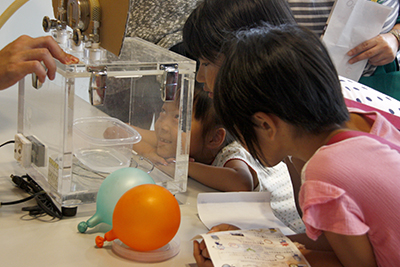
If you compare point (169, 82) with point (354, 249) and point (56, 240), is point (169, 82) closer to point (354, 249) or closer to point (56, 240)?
point (56, 240)

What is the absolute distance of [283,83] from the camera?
0.69 meters

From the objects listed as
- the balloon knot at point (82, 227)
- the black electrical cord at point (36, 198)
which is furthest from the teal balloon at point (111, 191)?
the black electrical cord at point (36, 198)

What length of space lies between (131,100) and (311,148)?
52 centimetres

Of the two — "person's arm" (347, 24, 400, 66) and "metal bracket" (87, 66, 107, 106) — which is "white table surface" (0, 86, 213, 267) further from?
"person's arm" (347, 24, 400, 66)

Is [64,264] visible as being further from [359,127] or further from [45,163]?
[359,127]

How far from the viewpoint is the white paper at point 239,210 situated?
2.98 ft

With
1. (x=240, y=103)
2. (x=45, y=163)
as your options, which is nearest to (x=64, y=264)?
(x=45, y=163)

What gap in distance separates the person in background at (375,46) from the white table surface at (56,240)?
3.29 ft

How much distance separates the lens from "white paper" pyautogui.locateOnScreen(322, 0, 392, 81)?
1.53 m

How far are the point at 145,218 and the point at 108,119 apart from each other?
0.42m

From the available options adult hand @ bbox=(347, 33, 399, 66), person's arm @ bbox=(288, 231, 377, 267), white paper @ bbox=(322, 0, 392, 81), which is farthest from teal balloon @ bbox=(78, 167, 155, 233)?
adult hand @ bbox=(347, 33, 399, 66)

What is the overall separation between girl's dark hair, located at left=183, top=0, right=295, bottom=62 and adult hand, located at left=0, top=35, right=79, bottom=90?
1.17 feet

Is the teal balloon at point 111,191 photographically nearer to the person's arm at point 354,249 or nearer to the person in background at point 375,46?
the person's arm at point 354,249

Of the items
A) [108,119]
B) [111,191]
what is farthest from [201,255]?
[108,119]
